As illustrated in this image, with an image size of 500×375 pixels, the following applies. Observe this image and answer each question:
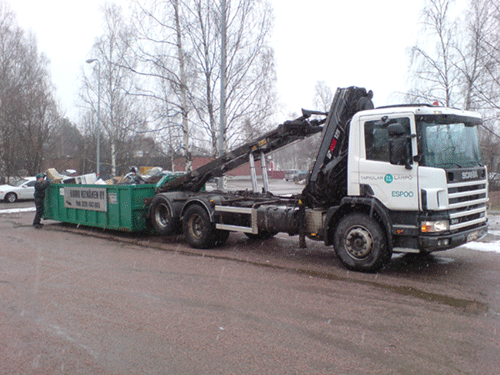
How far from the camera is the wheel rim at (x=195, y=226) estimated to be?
31.6ft

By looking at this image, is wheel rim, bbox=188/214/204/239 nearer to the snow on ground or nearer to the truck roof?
the truck roof

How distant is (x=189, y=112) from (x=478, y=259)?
12270 mm

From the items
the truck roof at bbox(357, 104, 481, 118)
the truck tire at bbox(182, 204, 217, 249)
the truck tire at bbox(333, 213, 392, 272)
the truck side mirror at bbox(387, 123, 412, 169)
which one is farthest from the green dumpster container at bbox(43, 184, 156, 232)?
the truck side mirror at bbox(387, 123, 412, 169)

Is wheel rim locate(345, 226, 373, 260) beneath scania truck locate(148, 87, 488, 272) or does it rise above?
beneath

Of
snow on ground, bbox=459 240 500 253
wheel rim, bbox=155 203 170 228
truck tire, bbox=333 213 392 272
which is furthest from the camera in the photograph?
wheel rim, bbox=155 203 170 228

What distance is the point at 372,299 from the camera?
220 inches

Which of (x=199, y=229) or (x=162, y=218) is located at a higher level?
(x=162, y=218)

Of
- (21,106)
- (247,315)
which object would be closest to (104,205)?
(247,315)

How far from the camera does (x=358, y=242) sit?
6949mm

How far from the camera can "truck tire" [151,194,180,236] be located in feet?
33.3

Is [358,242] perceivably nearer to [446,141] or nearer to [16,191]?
[446,141]

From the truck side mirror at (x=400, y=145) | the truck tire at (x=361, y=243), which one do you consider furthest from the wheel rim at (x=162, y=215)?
the truck side mirror at (x=400, y=145)

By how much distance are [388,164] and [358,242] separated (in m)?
1.33

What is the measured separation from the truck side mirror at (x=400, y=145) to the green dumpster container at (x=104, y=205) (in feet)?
21.8
